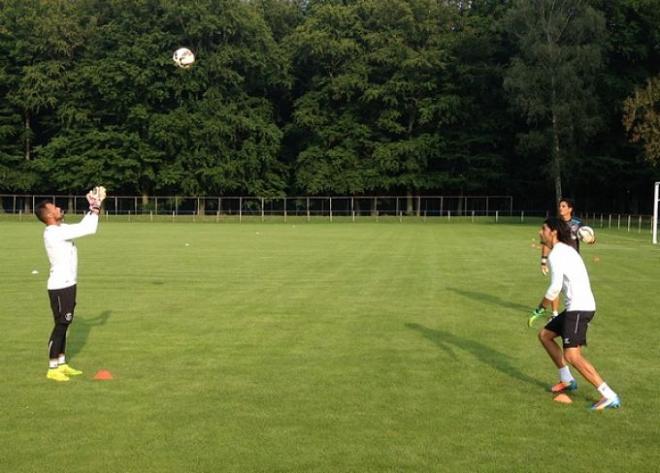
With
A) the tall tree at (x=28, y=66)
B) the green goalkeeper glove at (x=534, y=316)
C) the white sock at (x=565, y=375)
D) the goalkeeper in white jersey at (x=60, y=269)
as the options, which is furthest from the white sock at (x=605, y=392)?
the tall tree at (x=28, y=66)

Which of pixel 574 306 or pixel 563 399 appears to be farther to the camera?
pixel 563 399

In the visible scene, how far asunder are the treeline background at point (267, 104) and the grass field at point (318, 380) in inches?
2010

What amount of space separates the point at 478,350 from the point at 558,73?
51838mm

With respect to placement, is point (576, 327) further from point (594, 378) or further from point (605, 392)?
point (605, 392)

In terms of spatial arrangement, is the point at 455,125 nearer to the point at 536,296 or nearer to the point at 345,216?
the point at 345,216

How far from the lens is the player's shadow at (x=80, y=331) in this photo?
11.0 metres

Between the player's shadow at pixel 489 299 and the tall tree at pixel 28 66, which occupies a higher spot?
the tall tree at pixel 28 66

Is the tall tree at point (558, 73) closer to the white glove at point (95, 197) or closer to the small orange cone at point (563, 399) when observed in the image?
the small orange cone at point (563, 399)

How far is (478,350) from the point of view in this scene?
1087 cm

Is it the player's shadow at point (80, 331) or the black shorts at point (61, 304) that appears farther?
the player's shadow at point (80, 331)

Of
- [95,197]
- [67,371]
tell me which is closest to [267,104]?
[67,371]

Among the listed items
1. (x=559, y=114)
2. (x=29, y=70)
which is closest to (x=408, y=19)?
(x=559, y=114)

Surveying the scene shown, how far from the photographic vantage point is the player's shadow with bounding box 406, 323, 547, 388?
9.45m

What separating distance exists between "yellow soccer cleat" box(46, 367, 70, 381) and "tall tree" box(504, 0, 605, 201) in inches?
2144
